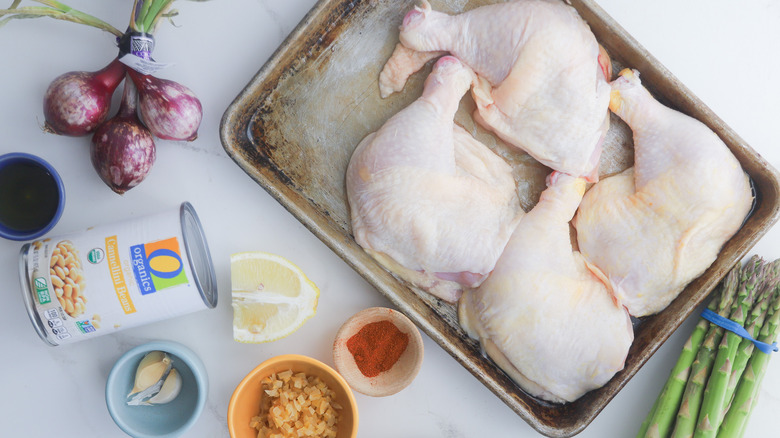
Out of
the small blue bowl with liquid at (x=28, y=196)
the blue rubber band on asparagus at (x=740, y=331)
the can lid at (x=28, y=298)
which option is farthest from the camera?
the blue rubber band on asparagus at (x=740, y=331)

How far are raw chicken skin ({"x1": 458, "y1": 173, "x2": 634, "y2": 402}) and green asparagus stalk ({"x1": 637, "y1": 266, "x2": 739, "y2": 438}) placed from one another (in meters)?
0.20

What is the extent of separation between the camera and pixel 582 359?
53.9 inches

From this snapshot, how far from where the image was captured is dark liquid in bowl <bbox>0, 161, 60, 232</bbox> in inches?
52.1

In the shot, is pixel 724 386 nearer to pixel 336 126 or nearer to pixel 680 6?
pixel 680 6

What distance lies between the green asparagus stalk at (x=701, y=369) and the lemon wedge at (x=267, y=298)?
1035 millimetres

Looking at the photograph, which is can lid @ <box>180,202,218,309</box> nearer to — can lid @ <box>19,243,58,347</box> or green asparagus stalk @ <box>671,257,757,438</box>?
can lid @ <box>19,243,58,347</box>

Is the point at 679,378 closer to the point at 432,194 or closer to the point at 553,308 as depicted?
the point at 553,308

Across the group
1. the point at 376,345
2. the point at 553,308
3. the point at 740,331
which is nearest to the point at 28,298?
the point at 376,345

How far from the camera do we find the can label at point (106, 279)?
1218 mm

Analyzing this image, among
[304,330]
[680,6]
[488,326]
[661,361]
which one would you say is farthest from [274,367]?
[680,6]

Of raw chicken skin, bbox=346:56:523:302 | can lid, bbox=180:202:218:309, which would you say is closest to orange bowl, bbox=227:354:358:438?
can lid, bbox=180:202:218:309

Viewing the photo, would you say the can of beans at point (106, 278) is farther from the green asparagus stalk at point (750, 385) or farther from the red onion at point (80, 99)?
the green asparagus stalk at point (750, 385)

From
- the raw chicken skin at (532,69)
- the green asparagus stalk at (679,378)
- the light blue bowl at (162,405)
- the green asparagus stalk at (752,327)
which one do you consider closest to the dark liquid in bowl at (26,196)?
the light blue bowl at (162,405)

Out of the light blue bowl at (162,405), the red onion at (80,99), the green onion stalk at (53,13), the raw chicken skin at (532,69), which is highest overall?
the raw chicken skin at (532,69)
